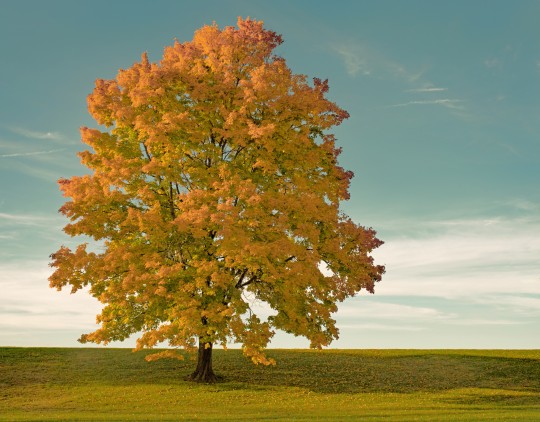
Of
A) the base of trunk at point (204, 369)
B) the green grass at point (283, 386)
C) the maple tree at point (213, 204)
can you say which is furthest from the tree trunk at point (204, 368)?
the maple tree at point (213, 204)

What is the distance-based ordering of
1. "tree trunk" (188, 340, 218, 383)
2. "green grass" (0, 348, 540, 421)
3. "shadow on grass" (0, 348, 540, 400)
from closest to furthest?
"green grass" (0, 348, 540, 421)
"tree trunk" (188, 340, 218, 383)
"shadow on grass" (0, 348, 540, 400)

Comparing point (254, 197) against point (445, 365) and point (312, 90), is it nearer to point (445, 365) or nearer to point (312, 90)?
point (312, 90)

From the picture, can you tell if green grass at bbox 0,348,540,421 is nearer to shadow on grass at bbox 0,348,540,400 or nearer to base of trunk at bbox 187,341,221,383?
shadow on grass at bbox 0,348,540,400

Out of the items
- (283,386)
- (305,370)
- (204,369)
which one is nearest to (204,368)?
(204,369)

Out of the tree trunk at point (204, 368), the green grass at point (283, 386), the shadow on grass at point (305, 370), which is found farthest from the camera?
the shadow on grass at point (305, 370)

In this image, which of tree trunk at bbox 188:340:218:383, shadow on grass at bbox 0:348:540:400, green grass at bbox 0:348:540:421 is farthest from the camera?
shadow on grass at bbox 0:348:540:400

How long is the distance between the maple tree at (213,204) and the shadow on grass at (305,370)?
604cm

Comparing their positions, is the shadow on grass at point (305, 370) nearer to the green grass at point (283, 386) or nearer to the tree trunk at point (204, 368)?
the green grass at point (283, 386)

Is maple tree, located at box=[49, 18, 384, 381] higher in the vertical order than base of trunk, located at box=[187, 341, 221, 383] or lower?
higher

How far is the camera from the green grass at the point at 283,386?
84.4 ft

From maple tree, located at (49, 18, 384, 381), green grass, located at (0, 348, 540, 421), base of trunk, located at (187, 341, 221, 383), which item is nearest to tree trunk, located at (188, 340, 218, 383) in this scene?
base of trunk, located at (187, 341, 221, 383)

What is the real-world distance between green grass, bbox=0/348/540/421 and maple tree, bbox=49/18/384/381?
3.07 meters

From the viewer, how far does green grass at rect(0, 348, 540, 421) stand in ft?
84.4

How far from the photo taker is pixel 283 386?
107 feet
